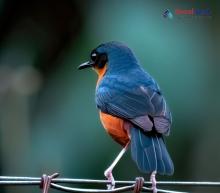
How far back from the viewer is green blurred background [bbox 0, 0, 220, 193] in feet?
21.0

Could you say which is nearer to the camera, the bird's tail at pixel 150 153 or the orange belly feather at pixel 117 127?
the bird's tail at pixel 150 153

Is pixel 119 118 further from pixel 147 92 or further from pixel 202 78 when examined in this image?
pixel 202 78

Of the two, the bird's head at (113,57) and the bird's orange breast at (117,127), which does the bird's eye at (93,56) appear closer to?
the bird's head at (113,57)

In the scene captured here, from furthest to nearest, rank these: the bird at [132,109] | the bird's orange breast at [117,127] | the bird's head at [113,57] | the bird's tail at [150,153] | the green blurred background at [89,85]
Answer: the green blurred background at [89,85]
the bird's head at [113,57]
the bird's orange breast at [117,127]
the bird at [132,109]
the bird's tail at [150,153]

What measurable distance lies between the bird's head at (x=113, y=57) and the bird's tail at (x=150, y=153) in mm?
663

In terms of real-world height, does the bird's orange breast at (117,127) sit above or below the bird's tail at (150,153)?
above

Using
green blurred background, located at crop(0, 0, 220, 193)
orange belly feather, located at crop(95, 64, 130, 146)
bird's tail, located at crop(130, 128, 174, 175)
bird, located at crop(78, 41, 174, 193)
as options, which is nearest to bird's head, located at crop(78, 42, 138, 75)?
bird, located at crop(78, 41, 174, 193)

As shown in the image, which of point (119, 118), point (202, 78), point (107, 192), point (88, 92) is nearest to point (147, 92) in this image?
point (119, 118)

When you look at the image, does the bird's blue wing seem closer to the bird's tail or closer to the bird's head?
the bird's tail

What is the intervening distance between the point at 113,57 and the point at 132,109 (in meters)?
0.63

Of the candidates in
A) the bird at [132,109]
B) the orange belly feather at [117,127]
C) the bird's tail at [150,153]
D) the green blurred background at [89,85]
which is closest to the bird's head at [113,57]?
the bird at [132,109]

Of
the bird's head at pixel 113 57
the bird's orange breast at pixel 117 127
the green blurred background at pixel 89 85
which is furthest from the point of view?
the green blurred background at pixel 89 85

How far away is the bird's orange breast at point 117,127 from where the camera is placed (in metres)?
4.61

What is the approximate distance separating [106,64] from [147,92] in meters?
0.51
